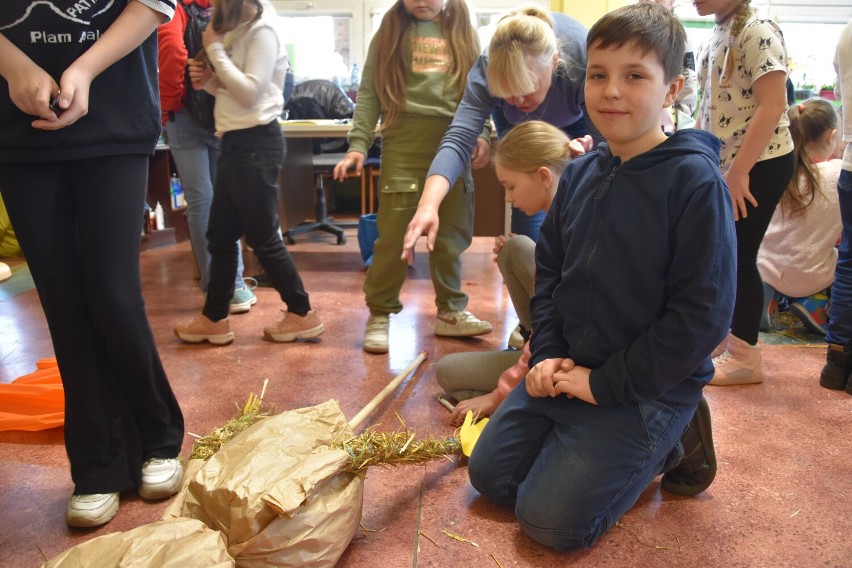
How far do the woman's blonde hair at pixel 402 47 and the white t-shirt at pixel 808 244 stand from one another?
1269 millimetres

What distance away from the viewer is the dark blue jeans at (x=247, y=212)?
2.26 meters

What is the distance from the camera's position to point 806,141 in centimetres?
249

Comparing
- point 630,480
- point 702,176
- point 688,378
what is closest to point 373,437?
point 630,480

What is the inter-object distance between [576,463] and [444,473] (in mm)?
382

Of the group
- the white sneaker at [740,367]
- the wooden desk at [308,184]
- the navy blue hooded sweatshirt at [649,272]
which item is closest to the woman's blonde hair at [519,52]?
the navy blue hooded sweatshirt at [649,272]

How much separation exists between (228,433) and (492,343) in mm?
1179

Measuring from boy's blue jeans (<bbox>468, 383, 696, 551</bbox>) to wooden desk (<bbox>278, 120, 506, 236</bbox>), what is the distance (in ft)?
8.21

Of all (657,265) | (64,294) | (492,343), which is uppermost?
(657,265)

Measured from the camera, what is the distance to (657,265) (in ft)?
4.07

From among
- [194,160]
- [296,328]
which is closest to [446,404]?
[296,328]

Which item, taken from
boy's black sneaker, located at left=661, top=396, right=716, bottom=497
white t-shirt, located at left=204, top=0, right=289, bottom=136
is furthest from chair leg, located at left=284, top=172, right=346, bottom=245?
boy's black sneaker, located at left=661, top=396, right=716, bottom=497

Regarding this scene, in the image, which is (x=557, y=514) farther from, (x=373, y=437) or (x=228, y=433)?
(x=228, y=433)

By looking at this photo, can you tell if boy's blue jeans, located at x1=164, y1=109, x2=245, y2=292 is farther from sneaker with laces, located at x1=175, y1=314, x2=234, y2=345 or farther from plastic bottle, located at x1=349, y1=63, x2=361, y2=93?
plastic bottle, located at x1=349, y1=63, x2=361, y2=93

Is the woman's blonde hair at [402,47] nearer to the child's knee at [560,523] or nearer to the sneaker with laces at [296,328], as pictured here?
the sneaker with laces at [296,328]
